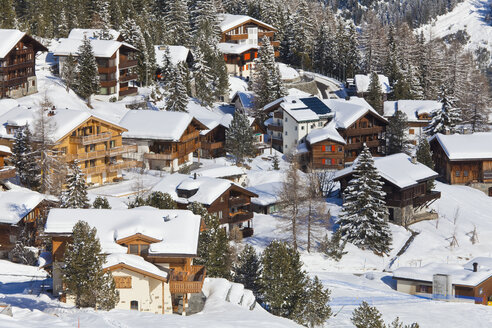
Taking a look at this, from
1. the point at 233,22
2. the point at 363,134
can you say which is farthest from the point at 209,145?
the point at 233,22

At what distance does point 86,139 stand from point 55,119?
3116 millimetres

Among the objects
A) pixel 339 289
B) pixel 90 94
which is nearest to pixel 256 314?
pixel 339 289

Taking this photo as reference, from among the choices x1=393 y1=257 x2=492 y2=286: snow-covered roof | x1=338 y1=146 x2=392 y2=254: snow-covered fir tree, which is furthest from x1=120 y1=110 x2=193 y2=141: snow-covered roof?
x1=393 y1=257 x2=492 y2=286: snow-covered roof

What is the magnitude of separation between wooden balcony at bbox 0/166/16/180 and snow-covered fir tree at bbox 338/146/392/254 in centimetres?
2617

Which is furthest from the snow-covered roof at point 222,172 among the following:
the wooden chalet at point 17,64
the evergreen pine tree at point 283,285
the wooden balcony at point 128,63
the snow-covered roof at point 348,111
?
the evergreen pine tree at point 283,285

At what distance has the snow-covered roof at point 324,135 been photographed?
87.4 metres

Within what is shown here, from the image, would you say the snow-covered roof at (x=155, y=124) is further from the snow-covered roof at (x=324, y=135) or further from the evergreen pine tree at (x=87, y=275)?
the evergreen pine tree at (x=87, y=275)

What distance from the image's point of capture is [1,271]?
49.8 m

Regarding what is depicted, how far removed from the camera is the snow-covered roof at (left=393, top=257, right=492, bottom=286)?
198 feet

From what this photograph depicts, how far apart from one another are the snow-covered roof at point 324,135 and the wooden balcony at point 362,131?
2.06 metres

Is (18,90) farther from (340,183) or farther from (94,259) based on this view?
(94,259)

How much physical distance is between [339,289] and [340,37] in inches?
2893

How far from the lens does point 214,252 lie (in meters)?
49.3

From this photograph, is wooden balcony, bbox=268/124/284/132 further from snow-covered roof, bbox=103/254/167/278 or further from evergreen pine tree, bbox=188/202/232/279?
snow-covered roof, bbox=103/254/167/278
